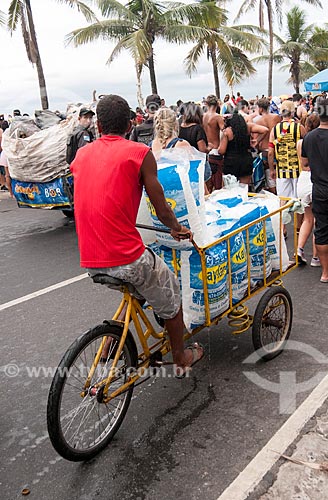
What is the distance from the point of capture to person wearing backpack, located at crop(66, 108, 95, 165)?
24.2ft

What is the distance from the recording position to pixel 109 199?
2734mm

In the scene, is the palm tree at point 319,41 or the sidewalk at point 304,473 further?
the palm tree at point 319,41

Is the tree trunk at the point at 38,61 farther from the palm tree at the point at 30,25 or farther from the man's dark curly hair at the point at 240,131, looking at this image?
the man's dark curly hair at the point at 240,131

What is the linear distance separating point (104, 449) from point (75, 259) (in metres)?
4.02

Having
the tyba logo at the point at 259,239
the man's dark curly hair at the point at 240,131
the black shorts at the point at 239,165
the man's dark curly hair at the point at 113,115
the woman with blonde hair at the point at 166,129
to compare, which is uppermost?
the man's dark curly hair at the point at 113,115

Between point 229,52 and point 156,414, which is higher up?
point 229,52

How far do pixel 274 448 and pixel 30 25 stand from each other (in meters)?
17.8

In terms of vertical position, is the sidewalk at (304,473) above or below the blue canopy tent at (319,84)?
below

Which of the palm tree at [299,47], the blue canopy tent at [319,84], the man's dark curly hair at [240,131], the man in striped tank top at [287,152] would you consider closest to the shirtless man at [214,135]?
the man's dark curly hair at [240,131]

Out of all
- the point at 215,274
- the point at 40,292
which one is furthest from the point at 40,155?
the point at 215,274

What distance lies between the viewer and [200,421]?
315cm

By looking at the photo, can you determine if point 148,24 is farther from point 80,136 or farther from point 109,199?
point 109,199

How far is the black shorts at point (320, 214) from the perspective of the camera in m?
5.06

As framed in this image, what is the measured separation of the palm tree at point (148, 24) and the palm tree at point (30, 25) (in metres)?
0.95
